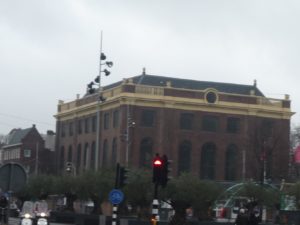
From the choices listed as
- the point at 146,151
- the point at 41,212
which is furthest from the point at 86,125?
the point at 41,212

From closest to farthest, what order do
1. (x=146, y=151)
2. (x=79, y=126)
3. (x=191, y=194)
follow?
(x=191, y=194) < (x=146, y=151) < (x=79, y=126)

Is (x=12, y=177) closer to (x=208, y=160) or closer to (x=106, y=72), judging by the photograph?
(x=106, y=72)

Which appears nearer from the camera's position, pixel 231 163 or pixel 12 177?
pixel 12 177

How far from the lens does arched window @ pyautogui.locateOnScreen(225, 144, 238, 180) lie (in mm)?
102750

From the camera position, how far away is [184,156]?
101188mm

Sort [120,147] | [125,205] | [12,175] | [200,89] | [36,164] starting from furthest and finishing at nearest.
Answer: [36,164]
[200,89]
[120,147]
[125,205]
[12,175]

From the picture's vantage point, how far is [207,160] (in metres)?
102

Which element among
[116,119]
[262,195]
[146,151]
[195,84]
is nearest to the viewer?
[262,195]

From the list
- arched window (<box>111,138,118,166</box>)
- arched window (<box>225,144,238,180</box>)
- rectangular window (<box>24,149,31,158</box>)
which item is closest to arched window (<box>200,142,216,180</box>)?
arched window (<box>225,144,238,180</box>)

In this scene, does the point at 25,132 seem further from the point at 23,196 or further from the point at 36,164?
the point at 23,196

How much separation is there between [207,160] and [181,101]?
8.28 metres

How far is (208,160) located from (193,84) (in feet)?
35.0

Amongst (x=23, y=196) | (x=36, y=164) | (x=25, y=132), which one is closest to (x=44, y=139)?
(x=25, y=132)

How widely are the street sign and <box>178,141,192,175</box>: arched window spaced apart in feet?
266
